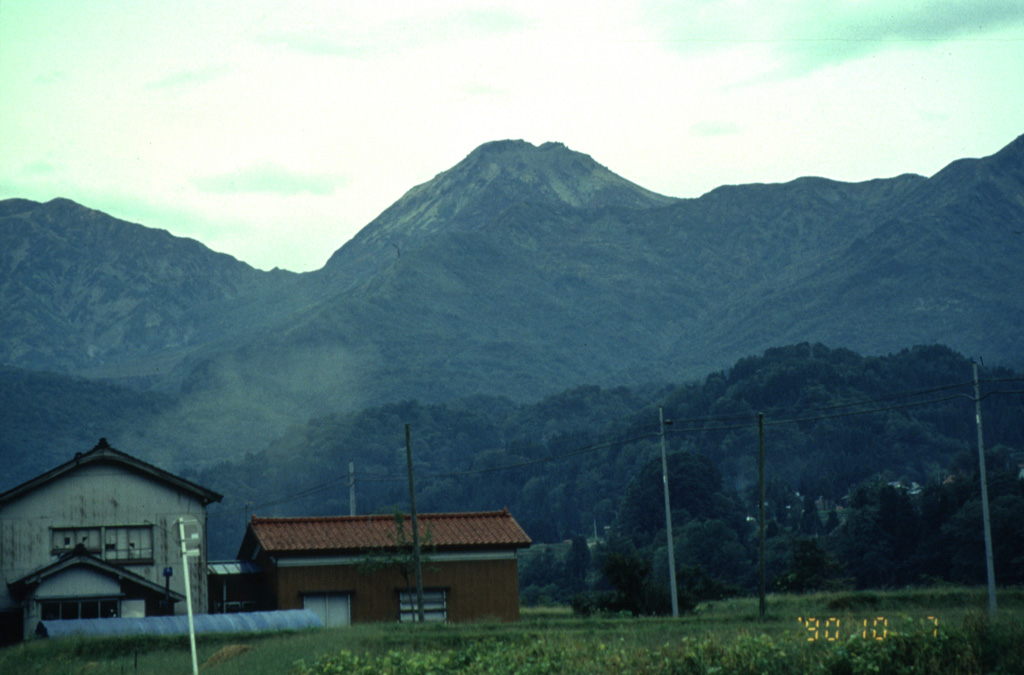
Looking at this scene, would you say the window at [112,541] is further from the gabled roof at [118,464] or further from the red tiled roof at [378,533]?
the red tiled roof at [378,533]

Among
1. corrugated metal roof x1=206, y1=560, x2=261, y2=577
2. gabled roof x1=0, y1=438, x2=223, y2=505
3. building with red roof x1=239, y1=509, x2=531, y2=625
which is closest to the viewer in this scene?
building with red roof x1=239, y1=509, x2=531, y2=625

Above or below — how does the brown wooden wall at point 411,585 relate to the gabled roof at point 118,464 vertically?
below

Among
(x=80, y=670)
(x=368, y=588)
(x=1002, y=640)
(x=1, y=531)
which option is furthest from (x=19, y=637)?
(x=1002, y=640)

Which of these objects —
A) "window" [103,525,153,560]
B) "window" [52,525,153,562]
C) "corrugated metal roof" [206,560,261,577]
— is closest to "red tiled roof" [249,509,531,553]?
"corrugated metal roof" [206,560,261,577]

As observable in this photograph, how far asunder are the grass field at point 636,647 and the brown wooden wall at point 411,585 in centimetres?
706

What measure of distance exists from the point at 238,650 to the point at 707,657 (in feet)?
46.2

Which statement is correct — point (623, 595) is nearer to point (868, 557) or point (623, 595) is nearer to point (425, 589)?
point (425, 589)

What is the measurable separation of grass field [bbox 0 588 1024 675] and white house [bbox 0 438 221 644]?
984cm

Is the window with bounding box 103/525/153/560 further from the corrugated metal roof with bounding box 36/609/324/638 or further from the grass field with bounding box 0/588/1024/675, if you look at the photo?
the grass field with bounding box 0/588/1024/675

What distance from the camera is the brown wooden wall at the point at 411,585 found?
47.4 m

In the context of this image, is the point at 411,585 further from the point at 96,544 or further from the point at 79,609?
the point at 96,544

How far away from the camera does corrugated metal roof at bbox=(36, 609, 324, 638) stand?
38.4 metres

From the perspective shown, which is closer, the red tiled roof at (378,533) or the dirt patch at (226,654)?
the dirt patch at (226,654)

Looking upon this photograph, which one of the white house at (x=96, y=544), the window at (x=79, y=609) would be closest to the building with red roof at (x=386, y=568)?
the white house at (x=96, y=544)
